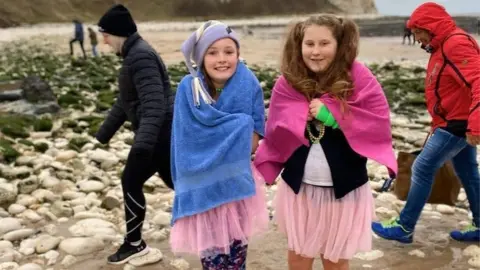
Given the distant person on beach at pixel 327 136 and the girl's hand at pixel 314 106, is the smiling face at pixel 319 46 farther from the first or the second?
the girl's hand at pixel 314 106

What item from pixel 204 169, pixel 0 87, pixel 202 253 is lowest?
pixel 0 87

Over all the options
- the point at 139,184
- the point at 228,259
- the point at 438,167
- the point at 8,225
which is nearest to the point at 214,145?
the point at 228,259

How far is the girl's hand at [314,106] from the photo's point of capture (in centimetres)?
297

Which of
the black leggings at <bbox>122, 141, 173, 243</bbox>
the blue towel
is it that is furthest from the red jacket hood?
the black leggings at <bbox>122, 141, 173, 243</bbox>

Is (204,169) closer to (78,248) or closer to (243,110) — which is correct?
(243,110)

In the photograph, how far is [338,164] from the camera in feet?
9.93

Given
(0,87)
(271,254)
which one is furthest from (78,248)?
(0,87)

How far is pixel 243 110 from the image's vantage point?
297cm

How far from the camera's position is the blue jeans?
4.07 meters

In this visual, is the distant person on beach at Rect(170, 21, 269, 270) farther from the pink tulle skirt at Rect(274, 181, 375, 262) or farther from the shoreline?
the shoreline

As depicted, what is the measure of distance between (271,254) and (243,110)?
1.84 meters

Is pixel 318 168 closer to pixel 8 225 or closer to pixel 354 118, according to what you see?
pixel 354 118

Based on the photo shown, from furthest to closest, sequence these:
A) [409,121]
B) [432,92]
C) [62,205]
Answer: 1. [409,121]
2. [62,205]
3. [432,92]

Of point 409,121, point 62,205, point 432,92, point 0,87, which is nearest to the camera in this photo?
point 432,92
